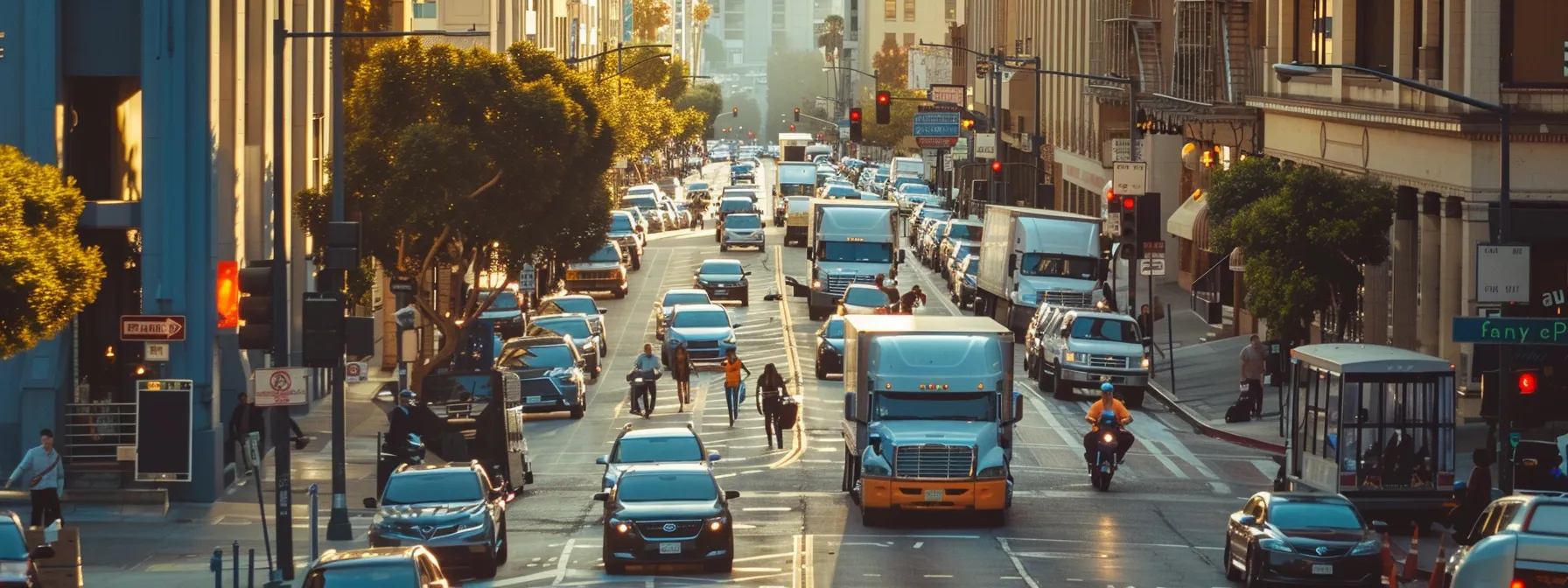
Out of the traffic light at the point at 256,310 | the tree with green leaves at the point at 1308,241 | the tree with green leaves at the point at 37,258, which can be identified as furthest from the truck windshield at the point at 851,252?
the traffic light at the point at 256,310

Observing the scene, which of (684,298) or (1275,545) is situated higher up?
(684,298)

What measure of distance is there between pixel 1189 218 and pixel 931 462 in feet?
116

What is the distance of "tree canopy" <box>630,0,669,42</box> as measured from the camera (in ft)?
604

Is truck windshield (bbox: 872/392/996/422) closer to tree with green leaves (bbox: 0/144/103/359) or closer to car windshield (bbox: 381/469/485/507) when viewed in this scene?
car windshield (bbox: 381/469/485/507)

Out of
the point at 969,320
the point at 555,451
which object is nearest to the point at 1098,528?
the point at 969,320

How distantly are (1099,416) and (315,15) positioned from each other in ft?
67.9

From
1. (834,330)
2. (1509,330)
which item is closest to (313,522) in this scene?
(1509,330)

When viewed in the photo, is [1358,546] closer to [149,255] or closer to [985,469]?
[985,469]

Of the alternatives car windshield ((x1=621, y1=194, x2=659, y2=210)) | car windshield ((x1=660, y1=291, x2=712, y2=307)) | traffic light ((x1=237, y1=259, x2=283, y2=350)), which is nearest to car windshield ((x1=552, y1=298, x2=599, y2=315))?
car windshield ((x1=660, y1=291, x2=712, y2=307))

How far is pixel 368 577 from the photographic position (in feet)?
64.8

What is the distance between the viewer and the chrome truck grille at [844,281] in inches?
2421

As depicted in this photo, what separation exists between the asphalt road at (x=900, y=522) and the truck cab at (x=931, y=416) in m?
0.55

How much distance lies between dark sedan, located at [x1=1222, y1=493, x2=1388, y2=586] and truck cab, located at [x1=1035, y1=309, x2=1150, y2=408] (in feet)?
66.5

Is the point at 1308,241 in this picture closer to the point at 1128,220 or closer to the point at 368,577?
the point at 1128,220
